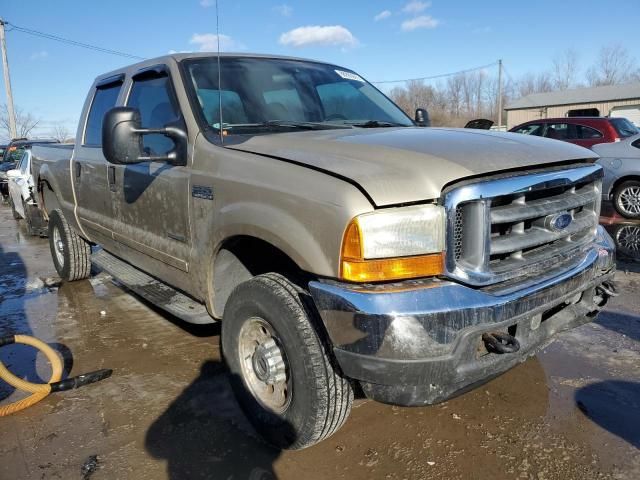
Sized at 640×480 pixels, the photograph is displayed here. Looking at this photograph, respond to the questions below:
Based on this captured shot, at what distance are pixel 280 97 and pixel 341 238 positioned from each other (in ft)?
5.63

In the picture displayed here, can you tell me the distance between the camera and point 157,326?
178 inches

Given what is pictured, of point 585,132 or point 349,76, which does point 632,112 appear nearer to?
point 585,132

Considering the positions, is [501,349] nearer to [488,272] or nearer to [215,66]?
[488,272]

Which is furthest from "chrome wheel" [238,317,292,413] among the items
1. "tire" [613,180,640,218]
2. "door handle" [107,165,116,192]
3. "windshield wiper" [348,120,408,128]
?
"tire" [613,180,640,218]

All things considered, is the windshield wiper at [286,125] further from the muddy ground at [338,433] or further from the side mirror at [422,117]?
the muddy ground at [338,433]

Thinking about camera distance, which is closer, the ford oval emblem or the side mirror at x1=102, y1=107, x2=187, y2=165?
the ford oval emblem

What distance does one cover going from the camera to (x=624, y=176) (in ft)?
27.7

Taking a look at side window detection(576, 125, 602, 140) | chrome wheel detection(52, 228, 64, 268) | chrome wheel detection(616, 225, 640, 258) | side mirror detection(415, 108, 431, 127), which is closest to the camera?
side mirror detection(415, 108, 431, 127)

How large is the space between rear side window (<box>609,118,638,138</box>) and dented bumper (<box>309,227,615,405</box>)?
1087cm

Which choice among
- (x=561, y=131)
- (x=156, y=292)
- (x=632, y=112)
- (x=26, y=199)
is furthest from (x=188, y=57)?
(x=632, y=112)

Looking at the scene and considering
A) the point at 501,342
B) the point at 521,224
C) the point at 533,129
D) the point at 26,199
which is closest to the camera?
the point at 501,342

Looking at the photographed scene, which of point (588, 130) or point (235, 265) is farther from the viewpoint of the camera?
point (588, 130)

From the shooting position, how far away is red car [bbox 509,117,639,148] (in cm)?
1116

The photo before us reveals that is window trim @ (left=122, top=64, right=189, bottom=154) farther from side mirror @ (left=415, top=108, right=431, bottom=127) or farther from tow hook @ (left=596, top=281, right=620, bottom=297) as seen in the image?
tow hook @ (left=596, top=281, right=620, bottom=297)
